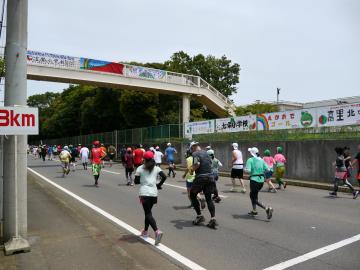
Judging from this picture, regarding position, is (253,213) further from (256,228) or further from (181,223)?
(181,223)

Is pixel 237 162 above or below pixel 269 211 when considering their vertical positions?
above

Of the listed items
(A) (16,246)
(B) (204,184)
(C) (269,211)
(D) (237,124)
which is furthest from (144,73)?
(A) (16,246)

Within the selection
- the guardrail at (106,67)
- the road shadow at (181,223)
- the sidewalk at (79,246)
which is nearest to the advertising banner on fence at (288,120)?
the road shadow at (181,223)

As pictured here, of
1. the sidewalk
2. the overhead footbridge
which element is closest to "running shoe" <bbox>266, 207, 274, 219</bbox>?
the sidewalk

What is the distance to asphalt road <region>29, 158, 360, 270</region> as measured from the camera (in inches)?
235

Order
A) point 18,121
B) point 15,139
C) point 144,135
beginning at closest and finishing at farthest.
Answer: point 18,121 → point 15,139 → point 144,135

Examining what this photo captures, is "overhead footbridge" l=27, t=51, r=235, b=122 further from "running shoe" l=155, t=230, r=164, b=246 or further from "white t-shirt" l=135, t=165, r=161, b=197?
"running shoe" l=155, t=230, r=164, b=246

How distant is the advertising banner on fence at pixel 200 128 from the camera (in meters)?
26.2

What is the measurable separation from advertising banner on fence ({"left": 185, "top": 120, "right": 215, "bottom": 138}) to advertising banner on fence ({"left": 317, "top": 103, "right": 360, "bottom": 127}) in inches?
368

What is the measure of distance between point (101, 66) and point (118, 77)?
A: 161 cm

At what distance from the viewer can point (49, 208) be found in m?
10.5

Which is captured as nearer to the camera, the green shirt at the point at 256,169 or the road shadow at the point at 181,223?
the road shadow at the point at 181,223

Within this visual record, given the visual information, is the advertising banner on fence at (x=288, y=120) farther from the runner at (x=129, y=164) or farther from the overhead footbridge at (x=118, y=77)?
the overhead footbridge at (x=118, y=77)

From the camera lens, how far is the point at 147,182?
280 inches
